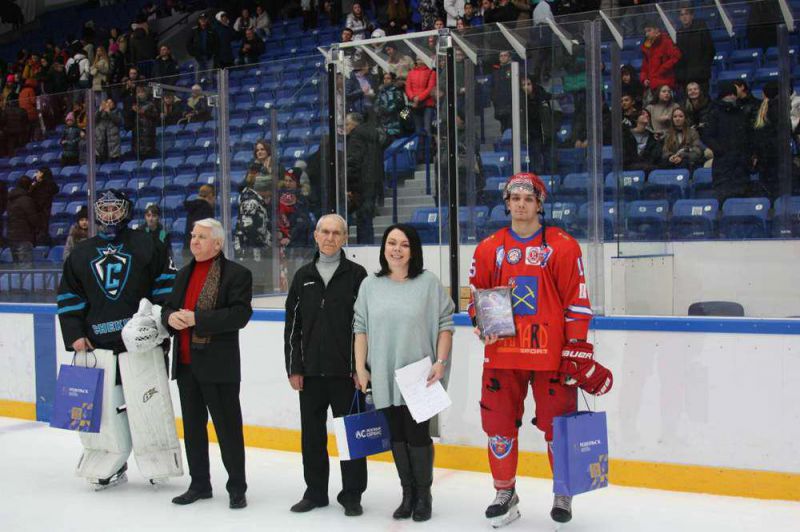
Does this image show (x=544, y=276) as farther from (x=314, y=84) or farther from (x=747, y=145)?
(x=314, y=84)

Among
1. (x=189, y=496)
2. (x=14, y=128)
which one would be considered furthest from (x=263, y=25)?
(x=189, y=496)

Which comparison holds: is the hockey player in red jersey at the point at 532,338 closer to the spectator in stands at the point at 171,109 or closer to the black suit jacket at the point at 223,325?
the black suit jacket at the point at 223,325

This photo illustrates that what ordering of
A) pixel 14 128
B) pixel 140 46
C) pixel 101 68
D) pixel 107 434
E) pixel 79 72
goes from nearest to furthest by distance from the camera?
pixel 107 434
pixel 14 128
pixel 140 46
pixel 101 68
pixel 79 72

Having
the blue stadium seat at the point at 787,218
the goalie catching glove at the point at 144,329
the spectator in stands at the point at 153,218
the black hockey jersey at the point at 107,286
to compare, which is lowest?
the goalie catching glove at the point at 144,329

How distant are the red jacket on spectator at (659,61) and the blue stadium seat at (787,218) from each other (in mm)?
834

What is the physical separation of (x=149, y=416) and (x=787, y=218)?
11.0 ft

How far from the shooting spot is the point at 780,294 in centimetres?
482

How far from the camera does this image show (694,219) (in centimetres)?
514

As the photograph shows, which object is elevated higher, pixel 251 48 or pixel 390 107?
pixel 251 48

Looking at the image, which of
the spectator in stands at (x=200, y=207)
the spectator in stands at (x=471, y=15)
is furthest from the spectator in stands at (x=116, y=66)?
the spectator in stands at (x=200, y=207)

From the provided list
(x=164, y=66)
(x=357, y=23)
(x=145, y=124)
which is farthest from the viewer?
(x=164, y=66)

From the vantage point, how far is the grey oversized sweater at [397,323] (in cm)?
405

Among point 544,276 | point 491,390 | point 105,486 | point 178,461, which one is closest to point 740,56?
point 544,276

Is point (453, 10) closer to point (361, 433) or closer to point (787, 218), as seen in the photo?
point (787, 218)
